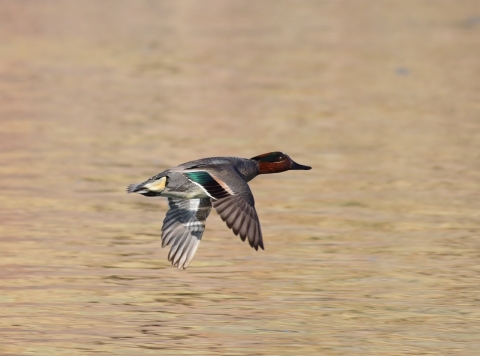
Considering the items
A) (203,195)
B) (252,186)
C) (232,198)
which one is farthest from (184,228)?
(252,186)

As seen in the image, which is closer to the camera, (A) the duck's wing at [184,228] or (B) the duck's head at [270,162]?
(A) the duck's wing at [184,228]

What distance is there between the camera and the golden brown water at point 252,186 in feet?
25.2

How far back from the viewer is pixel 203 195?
868 cm

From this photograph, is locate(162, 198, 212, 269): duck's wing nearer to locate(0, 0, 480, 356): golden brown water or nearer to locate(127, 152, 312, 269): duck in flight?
locate(127, 152, 312, 269): duck in flight

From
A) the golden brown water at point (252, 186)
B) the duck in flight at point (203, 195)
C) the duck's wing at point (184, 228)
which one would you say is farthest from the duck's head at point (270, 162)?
the golden brown water at point (252, 186)

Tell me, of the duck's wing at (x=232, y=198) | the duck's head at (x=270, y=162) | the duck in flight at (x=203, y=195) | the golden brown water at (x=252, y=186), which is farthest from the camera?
the duck's head at (x=270, y=162)

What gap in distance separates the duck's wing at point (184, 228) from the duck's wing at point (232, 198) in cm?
49

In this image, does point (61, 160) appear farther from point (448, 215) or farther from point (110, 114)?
point (448, 215)

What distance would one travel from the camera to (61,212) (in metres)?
10.8

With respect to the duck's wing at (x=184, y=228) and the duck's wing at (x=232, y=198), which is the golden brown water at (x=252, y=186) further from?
the duck's wing at (x=232, y=198)

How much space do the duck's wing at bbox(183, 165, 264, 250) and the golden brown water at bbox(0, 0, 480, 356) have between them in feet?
1.77

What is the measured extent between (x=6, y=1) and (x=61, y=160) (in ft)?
50.2

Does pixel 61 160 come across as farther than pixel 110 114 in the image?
No

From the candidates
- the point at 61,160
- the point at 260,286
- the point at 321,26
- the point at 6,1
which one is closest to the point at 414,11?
the point at 321,26
